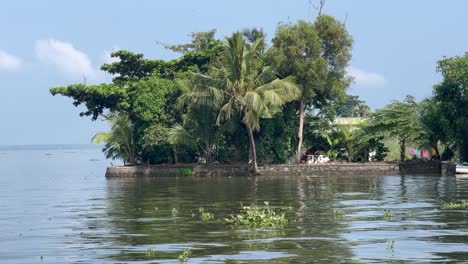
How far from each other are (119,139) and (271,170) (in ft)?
32.5

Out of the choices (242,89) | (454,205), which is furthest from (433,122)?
(454,205)

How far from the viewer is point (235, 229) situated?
858 inches

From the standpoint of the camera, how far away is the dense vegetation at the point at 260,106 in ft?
156

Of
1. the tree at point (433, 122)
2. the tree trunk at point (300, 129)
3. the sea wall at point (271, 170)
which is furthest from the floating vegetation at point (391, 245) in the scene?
the tree trunk at point (300, 129)

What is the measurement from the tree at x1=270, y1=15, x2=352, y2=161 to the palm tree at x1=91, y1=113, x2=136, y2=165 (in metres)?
10.1

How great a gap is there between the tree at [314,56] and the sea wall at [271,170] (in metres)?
2.55

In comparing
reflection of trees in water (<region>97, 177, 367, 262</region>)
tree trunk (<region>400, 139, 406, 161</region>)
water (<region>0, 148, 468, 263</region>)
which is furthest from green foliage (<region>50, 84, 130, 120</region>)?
tree trunk (<region>400, 139, 406, 161</region>)

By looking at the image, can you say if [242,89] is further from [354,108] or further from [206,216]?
[354,108]

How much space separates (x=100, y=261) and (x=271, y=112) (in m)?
32.8

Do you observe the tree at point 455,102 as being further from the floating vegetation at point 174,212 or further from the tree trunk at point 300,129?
the floating vegetation at point 174,212

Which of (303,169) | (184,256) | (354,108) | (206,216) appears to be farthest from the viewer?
(354,108)

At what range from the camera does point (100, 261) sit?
1695cm

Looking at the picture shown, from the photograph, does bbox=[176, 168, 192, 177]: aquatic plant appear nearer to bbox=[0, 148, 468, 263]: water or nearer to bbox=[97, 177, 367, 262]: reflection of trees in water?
bbox=[97, 177, 367, 262]: reflection of trees in water

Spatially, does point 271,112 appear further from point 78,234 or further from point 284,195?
point 78,234
